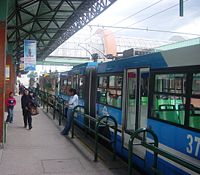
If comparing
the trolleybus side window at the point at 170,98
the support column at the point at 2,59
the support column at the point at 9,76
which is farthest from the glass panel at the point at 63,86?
the trolleybus side window at the point at 170,98

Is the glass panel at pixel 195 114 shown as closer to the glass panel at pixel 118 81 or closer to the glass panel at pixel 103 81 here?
the glass panel at pixel 118 81

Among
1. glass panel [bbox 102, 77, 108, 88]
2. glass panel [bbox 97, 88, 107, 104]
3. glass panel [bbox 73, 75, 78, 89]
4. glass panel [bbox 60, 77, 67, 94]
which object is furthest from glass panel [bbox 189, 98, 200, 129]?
glass panel [bbox 60, 77, 67, 94]

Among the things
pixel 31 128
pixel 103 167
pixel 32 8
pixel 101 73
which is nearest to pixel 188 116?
pixel 103 167

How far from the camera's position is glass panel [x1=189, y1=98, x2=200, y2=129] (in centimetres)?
561

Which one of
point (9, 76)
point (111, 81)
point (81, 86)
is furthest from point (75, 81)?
point (9, 76)

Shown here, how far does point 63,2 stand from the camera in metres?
16.5

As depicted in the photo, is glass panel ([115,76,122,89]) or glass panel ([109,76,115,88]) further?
glass panel ([109,76,115,88])

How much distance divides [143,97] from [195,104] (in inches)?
85.5

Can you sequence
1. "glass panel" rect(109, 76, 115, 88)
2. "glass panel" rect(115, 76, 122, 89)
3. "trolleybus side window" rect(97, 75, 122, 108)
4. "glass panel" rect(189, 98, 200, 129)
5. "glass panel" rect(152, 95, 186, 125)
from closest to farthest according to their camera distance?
"glass panel" rect(189, 98, 200, 129), "glass panel" rect(152, 95, 186, 125), "glass panel" rect(115, 76, 122, 89), "trolleybus side window" rect(97, 75, 122, 108), "glass panel" rect(109, 76, 115, 88)

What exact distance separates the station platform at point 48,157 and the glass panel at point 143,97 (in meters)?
1.12

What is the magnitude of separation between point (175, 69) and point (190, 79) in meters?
0.51

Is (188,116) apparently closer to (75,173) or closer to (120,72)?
(75,173)

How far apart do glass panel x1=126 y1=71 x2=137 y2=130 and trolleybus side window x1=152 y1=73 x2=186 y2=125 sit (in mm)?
1318

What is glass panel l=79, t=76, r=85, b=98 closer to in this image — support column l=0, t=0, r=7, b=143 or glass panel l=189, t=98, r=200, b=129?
support column l=0, t=0, r=7, b=143
